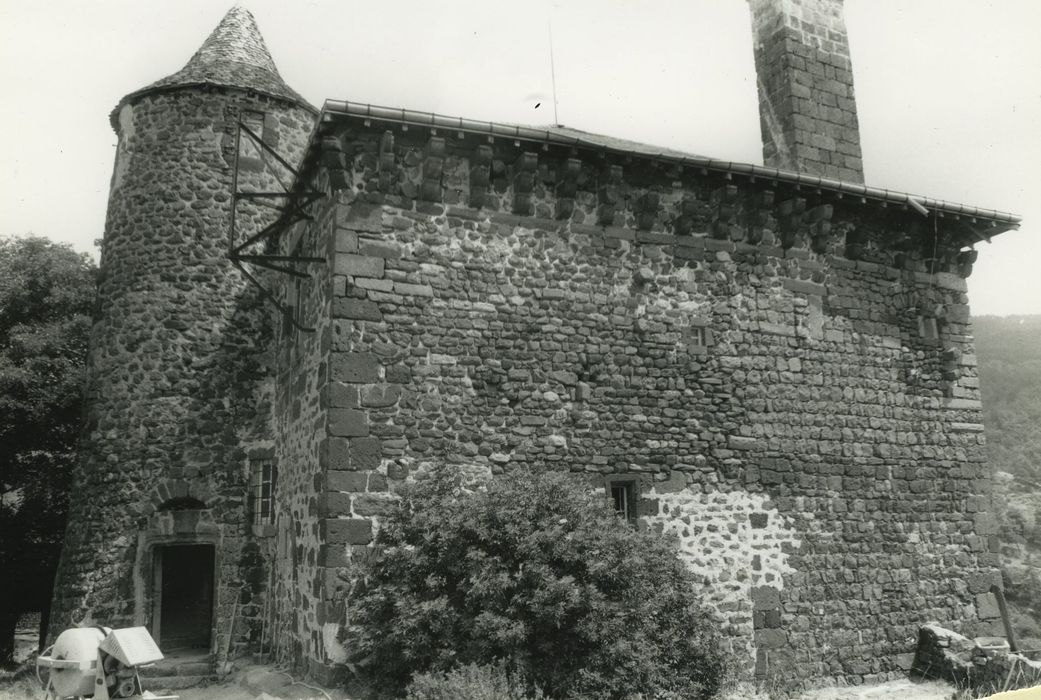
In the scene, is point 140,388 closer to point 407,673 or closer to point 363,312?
point 363,312

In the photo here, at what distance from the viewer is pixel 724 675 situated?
8.71 meters

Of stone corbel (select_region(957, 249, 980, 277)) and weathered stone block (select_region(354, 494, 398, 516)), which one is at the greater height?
stone corbel (select_region(957, 249, 980, 277))

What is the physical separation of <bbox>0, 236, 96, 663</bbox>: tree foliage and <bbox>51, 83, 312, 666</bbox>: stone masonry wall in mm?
2683

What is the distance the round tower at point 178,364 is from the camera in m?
11.0

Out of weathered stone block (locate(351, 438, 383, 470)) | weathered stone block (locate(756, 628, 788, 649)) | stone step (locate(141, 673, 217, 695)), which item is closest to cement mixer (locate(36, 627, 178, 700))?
weathered stone block (locate(351, 438, 383, 470))

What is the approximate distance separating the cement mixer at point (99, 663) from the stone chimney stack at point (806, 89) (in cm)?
1016

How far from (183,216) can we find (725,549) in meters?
8.80

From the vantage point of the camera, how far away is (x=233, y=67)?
12.8m

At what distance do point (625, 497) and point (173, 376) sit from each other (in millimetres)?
6451

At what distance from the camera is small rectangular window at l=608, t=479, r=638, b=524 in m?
9.58

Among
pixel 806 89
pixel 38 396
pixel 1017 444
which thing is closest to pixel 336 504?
pixel 38 396

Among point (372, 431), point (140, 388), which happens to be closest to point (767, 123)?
point (372, 431)

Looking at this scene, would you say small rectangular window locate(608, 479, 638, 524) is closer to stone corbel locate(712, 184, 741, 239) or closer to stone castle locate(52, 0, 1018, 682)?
stone castle locate(52, 0, 1018, 682)

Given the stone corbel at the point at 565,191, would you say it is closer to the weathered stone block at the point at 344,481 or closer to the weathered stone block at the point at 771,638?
the weathered stone block at the point at 344,481
